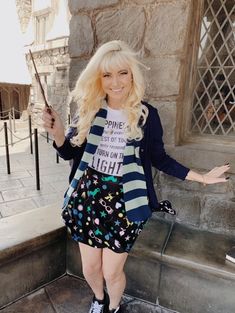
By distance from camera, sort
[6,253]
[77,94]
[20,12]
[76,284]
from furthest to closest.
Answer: [20,12] < [76,284] < [6,253] < [77,94]

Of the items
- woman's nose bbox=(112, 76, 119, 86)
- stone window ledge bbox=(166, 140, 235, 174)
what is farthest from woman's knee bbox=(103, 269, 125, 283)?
woman's nose bbox=(112, 76, 119, 86)

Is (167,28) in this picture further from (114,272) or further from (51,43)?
(51,43)

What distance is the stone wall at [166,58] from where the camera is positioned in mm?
1886

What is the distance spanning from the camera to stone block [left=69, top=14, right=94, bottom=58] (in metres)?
2.12

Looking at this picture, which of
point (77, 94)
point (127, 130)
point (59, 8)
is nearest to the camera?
point (127, 130)

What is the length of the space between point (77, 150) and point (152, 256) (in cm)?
86

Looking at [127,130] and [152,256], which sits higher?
[127,130]

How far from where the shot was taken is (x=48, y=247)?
2.10m

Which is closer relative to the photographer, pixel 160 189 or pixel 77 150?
pixel 77 150

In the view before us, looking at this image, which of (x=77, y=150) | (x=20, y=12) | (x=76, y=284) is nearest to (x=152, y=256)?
(x=76, y=284)

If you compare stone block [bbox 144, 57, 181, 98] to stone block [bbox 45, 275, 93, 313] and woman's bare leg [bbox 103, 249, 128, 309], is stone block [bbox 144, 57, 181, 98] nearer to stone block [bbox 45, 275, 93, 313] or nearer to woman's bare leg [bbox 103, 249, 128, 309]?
woman's bare leg [bbox 103, 249, 128, 309]

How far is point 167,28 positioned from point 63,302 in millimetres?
2009

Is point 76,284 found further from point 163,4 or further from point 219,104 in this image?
point 163,4

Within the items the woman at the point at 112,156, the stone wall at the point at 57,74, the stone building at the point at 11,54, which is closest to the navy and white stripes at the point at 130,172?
the woman at the point at 112,156
